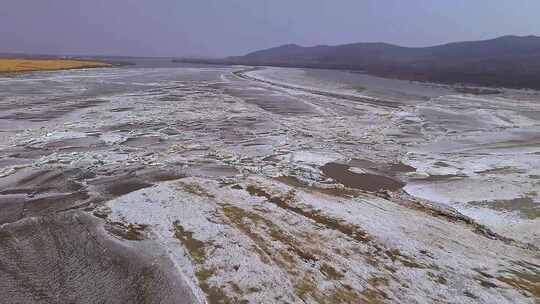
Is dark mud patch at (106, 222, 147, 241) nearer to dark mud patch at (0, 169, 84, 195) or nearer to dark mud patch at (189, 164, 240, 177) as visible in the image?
dark mud patch at (0, 169, 84, 195)

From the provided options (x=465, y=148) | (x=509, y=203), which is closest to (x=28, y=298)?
(x=509, y=203)

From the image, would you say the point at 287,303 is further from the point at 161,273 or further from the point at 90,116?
the point at 90,116

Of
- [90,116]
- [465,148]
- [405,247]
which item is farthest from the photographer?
[90,116]

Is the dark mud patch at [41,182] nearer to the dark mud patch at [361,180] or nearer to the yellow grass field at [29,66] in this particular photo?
the dark mud patch at [361,180]

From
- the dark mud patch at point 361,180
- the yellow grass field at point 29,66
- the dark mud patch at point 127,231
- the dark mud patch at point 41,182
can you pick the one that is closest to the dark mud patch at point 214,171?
the dark mud patch at point 361,180

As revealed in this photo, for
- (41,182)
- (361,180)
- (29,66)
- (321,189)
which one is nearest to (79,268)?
(41,182)

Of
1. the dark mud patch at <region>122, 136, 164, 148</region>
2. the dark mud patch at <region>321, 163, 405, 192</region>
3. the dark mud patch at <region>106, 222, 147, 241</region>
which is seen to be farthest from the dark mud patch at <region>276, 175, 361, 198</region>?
the dark mud patch at <region>122, 136, 164, 148</region>
